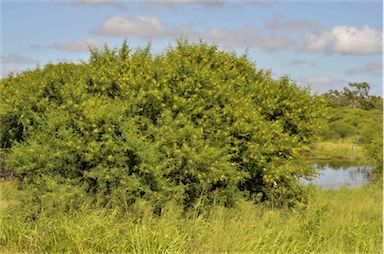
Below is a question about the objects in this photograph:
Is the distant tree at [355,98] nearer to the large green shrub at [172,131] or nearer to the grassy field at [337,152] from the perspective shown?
the grassy field at [337,152]

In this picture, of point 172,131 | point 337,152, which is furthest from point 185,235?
point 337,152

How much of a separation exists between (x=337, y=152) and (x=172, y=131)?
41709mm

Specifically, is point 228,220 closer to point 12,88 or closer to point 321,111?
point 321,111

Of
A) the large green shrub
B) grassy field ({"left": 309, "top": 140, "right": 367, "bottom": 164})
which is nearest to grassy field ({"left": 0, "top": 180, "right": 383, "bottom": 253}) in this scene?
the large green shrub

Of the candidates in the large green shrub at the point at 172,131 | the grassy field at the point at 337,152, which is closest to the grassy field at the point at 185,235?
the large green shrub at the point at 172,131

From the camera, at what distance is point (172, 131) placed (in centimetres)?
976

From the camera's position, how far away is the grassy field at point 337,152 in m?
46.0

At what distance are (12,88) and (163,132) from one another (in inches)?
337

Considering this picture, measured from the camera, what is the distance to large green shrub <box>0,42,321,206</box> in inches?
373

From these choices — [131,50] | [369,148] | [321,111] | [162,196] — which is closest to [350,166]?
[369,148]

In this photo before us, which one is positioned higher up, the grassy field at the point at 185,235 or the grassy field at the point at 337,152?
the grassy field at the point at 185,235

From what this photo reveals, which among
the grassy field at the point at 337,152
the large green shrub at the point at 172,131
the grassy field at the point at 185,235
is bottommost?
the grassy field at the point at 337,152

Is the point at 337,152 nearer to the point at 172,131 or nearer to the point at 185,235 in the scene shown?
the point at 172,131

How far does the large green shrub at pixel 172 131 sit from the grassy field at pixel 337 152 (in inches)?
1320
